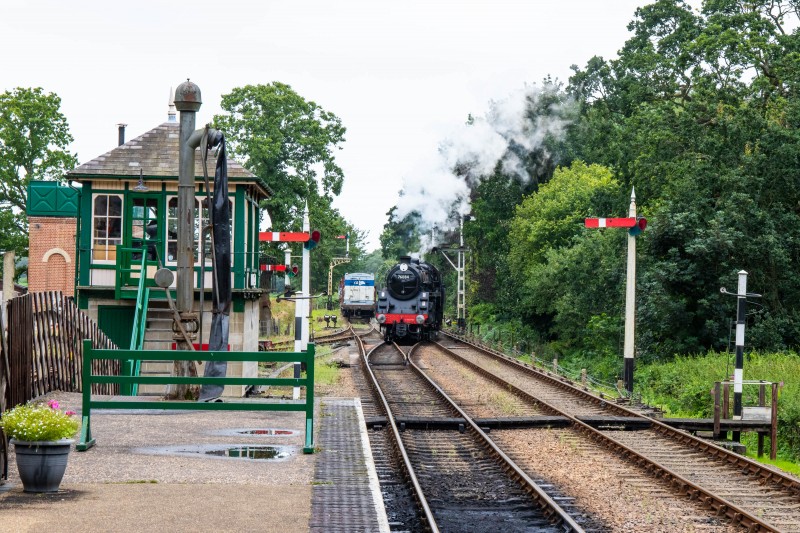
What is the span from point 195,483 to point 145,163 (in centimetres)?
1316

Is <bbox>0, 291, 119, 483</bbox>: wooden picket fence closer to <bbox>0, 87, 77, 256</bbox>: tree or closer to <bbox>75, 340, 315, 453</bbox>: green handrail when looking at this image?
<bbox>75, 340, 315, 453</bbox>: green handrail

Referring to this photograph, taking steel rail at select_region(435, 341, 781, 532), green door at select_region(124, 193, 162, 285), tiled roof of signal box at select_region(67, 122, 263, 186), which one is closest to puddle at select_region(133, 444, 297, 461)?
steel rail at select_region(435, 341, 781, 532)

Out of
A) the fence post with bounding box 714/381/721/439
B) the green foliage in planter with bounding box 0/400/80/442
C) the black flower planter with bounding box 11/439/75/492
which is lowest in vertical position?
the fence post with bounding box 714/381/721/439

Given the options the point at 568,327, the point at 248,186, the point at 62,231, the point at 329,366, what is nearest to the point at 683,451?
the point at 248,186

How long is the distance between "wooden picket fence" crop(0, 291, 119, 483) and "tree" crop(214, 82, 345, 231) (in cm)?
2624

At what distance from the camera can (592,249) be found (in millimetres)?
37281

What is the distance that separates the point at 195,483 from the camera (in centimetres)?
917

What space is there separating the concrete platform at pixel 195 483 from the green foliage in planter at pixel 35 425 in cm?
49

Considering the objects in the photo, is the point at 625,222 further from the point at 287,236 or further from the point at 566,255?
the point at 566,255

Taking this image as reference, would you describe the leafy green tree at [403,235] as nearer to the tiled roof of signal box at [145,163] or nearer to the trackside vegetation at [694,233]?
the trackside vegetation at [694,233]

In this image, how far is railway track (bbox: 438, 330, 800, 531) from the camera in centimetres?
1088

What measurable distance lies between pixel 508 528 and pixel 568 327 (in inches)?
1169

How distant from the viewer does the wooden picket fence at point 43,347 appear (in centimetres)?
1215

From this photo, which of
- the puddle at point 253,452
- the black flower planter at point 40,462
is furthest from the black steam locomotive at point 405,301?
the black flower planter at point 40,462
